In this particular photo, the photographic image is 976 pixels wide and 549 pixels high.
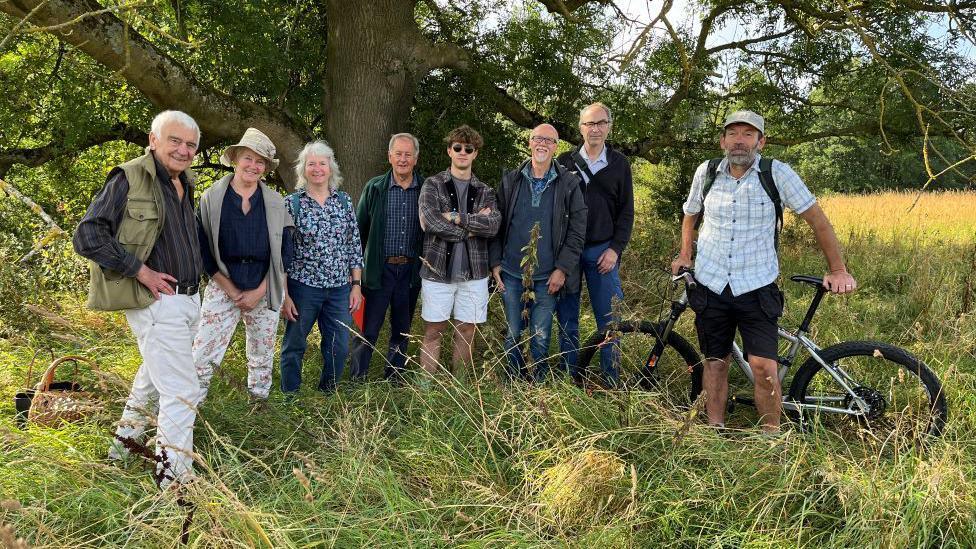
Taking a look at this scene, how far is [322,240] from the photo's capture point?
424 centimetres

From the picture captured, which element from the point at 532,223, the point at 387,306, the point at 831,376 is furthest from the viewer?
the point at 387,306

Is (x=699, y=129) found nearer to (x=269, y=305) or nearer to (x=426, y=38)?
(x=426, y=38)

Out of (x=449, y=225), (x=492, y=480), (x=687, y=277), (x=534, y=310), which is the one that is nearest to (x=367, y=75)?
(x=449, y=225)

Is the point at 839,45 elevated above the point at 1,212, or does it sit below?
above

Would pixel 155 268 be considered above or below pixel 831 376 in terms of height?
above

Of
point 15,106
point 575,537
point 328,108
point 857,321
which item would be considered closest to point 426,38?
point 328,108

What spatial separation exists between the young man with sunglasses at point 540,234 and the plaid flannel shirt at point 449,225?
13cm

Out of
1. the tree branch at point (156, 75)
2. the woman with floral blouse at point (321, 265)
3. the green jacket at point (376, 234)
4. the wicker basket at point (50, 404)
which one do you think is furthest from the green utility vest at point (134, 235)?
the tree branch at point (156, 75)

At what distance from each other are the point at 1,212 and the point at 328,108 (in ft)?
10.6

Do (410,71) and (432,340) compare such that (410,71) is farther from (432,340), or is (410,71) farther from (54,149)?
(54,149)

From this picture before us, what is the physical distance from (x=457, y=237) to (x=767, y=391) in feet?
6.91

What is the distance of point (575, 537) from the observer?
8.55 feet

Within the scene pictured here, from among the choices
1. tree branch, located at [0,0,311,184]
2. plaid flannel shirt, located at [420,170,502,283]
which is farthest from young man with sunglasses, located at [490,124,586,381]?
tree branch, located at [0,0,311,184]

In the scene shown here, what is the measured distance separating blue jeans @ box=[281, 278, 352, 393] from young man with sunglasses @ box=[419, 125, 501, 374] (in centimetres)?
57
